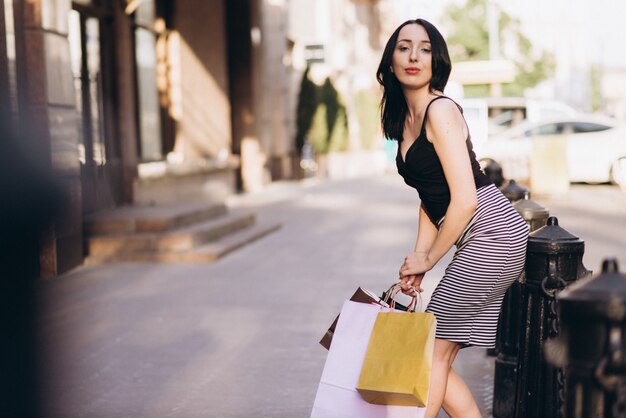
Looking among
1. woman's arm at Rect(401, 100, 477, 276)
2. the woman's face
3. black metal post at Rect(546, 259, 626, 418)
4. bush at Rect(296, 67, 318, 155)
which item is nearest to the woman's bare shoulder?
woman's arm at Rect(401, 100, 477, 276)

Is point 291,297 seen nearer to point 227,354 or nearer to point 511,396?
point 227,354

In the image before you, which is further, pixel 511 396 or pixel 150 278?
pixel 150 278

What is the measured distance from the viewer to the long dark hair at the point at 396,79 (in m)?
3.34

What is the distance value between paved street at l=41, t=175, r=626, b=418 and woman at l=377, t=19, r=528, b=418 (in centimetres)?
152

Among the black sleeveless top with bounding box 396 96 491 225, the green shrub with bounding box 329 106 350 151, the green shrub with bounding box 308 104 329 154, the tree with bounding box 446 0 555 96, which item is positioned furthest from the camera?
the tree with bounding box 446 0 555 96

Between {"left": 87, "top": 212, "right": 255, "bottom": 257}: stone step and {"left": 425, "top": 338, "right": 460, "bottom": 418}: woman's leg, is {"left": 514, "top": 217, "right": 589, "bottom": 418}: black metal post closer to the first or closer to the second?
{"left": 425, "top": 338, "right": 460, "bottom": 418}: woman's leg

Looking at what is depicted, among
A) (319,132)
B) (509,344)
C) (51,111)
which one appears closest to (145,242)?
(51,111)

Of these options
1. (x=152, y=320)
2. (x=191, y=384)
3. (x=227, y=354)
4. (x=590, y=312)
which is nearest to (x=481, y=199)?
(x=590, y=312)

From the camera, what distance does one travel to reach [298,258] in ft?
34.3

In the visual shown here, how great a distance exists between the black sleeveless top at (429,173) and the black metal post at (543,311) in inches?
18.0

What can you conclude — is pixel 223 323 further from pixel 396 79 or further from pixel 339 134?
pixel 339 134

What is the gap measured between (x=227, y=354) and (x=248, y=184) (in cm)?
1539

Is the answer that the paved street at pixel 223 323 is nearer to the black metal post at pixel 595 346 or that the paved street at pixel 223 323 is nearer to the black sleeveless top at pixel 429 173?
the black sleeveless top at pixel 429 173

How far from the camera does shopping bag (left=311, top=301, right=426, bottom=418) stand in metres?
3.16
